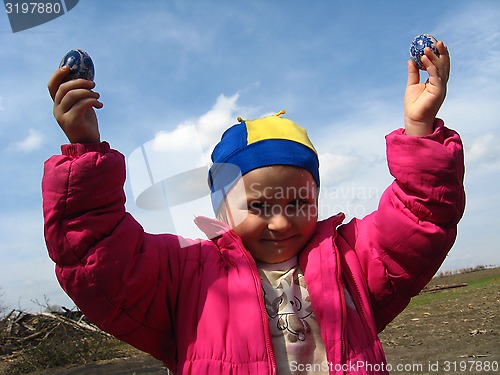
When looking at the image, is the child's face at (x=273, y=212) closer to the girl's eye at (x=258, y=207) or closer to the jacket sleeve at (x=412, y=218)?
the girl's eye at (x=258, y=207)

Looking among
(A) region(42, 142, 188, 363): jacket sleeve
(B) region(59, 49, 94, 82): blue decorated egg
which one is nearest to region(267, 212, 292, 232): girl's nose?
(A) region(42, 142, 188, 363): jacket sleeve

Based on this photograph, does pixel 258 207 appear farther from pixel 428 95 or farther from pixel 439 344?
pixel 439 344

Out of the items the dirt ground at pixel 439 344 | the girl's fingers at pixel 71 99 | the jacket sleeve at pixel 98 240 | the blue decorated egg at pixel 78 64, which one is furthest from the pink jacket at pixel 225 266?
the dirt ground at pixel 439 344

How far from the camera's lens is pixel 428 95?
1.71 m

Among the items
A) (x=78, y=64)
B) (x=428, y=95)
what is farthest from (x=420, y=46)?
(x=78, y=64)

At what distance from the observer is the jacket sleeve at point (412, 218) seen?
1.63 meters

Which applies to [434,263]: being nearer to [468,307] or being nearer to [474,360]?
[474,360]

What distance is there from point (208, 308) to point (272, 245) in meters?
0.34

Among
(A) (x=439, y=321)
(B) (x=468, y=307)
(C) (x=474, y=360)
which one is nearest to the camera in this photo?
(C) (x=474, y=360)

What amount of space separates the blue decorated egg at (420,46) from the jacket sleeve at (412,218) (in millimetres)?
230

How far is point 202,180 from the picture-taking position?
2188 millimetres

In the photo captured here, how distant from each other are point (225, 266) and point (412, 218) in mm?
652

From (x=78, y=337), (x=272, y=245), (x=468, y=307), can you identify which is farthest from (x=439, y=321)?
(x=272, y=245)

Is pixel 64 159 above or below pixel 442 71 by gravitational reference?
below
